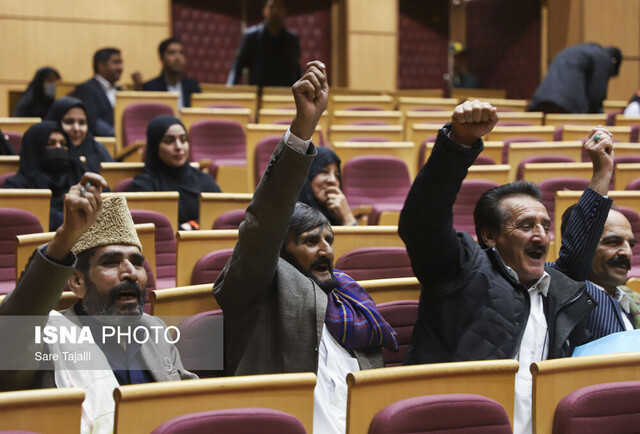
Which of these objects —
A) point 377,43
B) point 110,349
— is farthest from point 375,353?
point 377,43

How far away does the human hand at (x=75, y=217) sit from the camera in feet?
4.06

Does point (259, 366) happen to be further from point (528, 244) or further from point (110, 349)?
point (528, 244)

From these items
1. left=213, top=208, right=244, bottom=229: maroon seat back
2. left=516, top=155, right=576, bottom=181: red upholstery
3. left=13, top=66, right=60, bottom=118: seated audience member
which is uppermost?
left=13, top=66, right=60, bottom=118: seated audience member

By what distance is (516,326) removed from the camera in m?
1.59

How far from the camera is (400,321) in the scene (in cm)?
181

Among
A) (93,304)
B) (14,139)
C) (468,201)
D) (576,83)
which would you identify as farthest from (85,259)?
(576,83)

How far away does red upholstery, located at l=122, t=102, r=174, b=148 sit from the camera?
418 centimetres

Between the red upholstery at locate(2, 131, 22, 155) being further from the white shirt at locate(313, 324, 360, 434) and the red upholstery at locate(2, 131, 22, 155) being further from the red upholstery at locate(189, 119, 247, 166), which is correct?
the white shirt at locate(313, 324, 360, 434)

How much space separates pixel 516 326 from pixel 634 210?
1.26m

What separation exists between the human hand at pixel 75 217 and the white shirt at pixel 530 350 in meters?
0.76

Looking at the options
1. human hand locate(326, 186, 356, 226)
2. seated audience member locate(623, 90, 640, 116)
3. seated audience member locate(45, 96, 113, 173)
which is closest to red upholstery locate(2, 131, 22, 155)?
seated audience member locate(45, 96, 113, 173)

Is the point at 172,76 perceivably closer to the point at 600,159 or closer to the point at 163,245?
the point at 163,245

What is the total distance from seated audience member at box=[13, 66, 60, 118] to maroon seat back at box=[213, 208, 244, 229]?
8.67 feet

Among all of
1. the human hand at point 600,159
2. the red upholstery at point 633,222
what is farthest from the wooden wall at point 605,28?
the human hand at point 600,159
